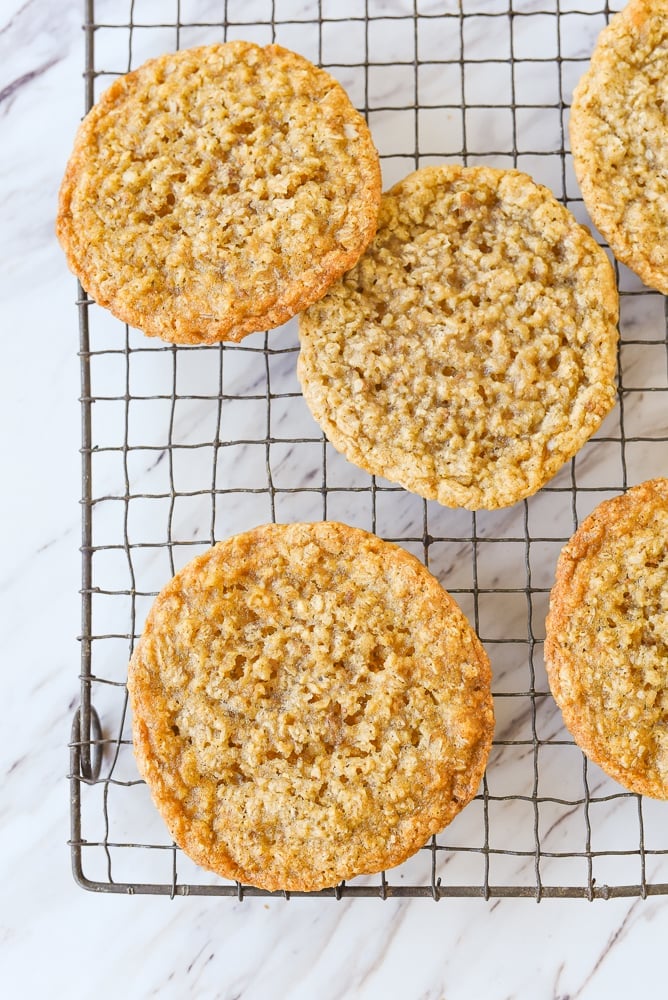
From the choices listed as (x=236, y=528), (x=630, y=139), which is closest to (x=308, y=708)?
(x=236, y=528)

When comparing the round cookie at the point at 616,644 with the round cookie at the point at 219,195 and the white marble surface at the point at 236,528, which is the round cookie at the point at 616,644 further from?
the round cookie at the point at 219,195

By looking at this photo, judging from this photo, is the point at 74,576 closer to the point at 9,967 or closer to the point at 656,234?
the point at 9,967

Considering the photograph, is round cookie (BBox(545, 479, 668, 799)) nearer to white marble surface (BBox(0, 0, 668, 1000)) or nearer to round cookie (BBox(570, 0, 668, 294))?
white marble surface (BBox(0, 0, 668, 1000))

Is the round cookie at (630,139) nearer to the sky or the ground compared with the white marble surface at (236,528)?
nearer to the sky

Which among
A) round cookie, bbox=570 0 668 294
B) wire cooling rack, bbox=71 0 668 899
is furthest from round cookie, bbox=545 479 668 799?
round cookie, bbox=570 0 668 294

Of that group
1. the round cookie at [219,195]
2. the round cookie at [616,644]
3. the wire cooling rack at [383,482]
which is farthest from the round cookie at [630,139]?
the round cookie at [616,644]

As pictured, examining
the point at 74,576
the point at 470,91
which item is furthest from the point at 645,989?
the point at 470,91
